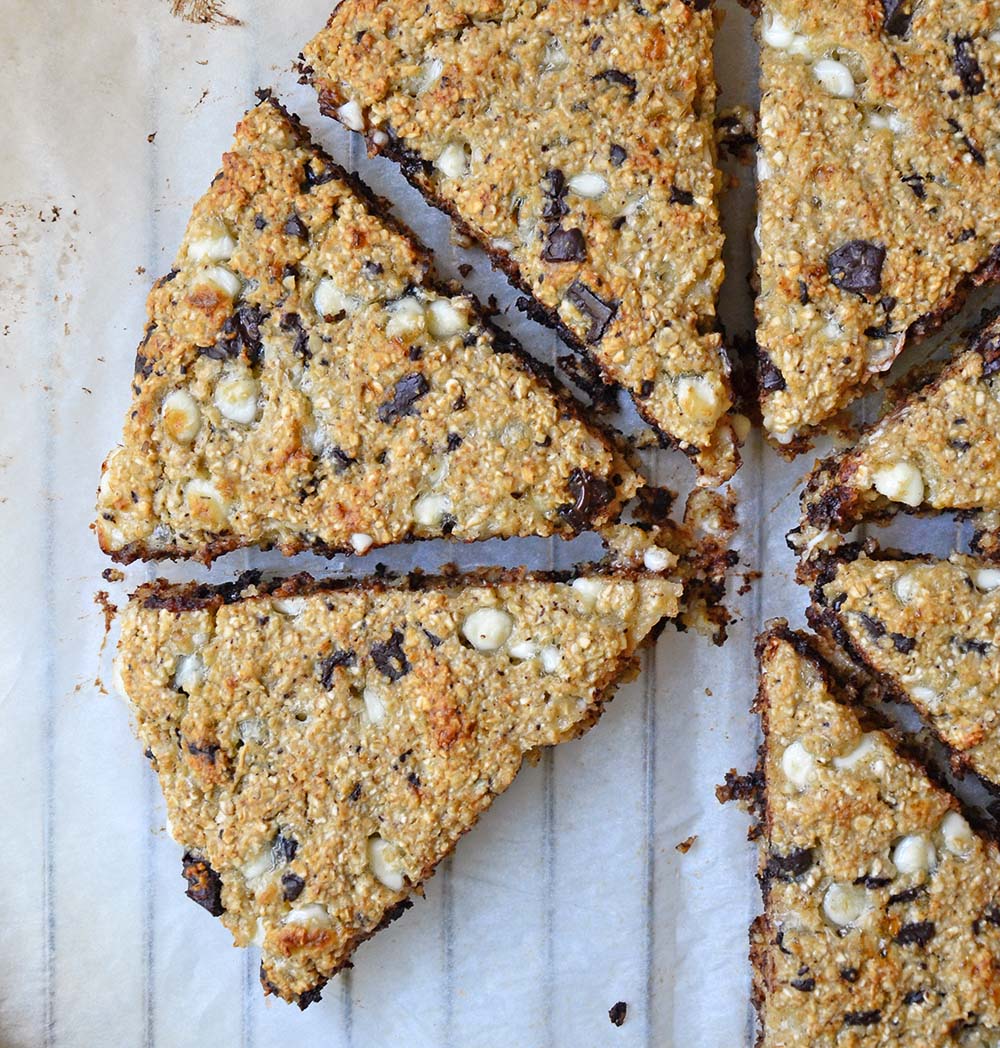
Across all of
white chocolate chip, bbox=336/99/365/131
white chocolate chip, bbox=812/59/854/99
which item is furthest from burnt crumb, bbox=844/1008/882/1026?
white chocolate chip, bbox=336/99/365/131

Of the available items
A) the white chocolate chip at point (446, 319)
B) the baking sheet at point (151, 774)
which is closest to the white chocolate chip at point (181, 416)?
the baking sheet at point (151, 774)

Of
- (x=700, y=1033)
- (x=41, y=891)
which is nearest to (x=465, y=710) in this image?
(x=700, y=1033)

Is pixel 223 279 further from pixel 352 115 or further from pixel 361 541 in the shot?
pixel 361 541

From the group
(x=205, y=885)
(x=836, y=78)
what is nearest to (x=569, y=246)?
(x=836, y=78)

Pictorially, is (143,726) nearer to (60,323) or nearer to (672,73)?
(60,323)

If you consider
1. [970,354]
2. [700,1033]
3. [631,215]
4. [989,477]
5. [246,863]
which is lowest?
[700,1033]

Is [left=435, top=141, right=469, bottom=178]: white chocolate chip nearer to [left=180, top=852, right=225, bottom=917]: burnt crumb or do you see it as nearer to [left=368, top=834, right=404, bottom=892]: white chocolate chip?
[left=368, top=834, right=404, bottom=892]: white chocolate chip
